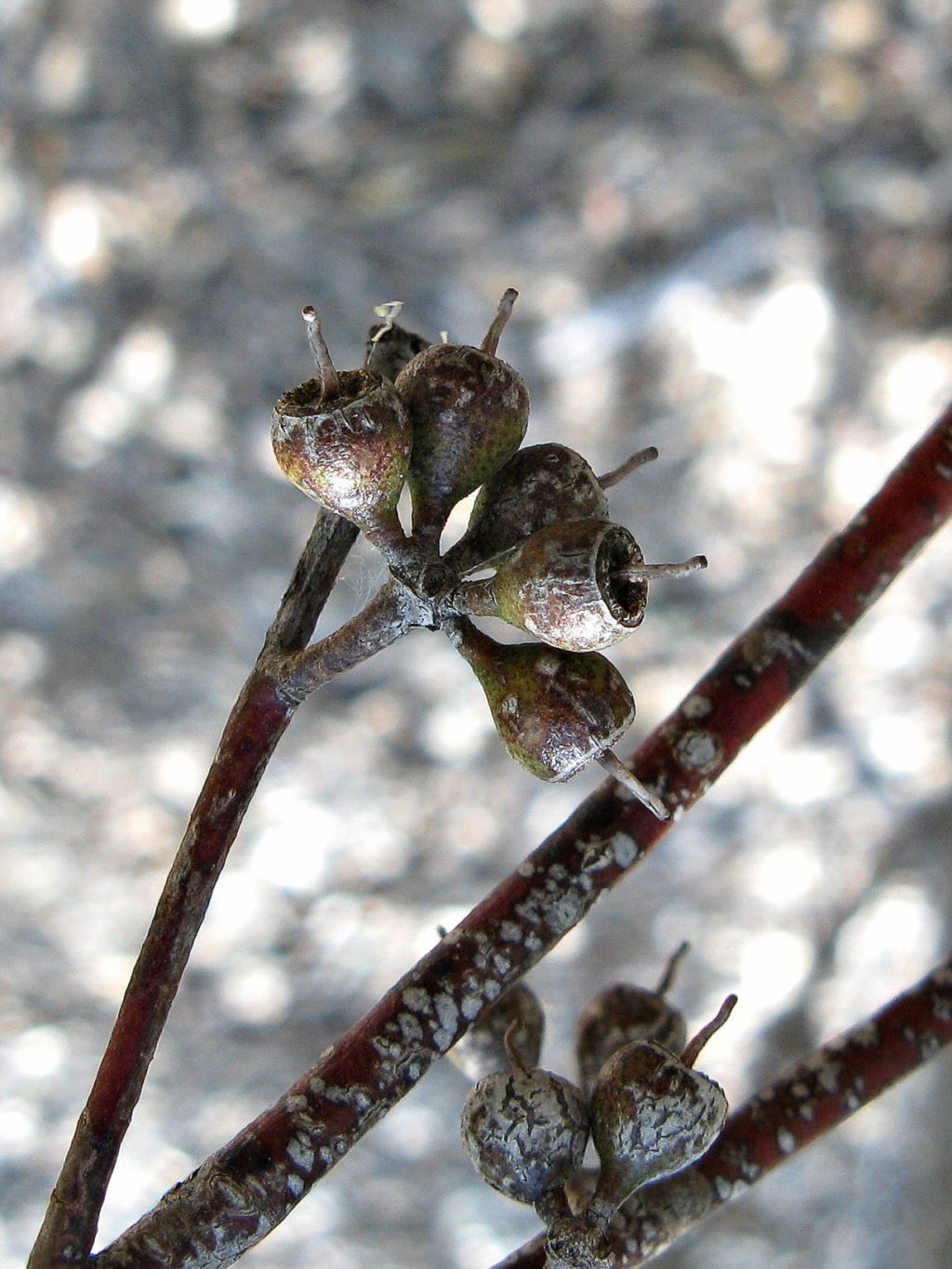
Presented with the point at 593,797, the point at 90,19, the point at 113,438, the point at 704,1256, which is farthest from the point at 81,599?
the point at 704,1256

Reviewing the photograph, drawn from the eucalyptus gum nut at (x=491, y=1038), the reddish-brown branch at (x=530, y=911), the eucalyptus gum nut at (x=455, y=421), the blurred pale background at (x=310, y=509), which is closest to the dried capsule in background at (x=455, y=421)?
the eucalyptus gum nut at (x=455, y=421)

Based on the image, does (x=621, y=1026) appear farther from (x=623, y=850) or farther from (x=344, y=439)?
(x=344, y=439)

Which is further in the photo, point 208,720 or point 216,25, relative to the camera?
point 208,720

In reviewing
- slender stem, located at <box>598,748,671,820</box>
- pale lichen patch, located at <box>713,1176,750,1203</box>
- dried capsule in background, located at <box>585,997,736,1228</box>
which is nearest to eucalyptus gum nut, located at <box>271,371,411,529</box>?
slender stem, located at <box>598,748,671,820</box>

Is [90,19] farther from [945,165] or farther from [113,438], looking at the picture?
[945,165]

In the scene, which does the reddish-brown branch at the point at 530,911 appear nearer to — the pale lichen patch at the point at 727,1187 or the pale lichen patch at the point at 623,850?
the pale lichen patch at the point at 623,850

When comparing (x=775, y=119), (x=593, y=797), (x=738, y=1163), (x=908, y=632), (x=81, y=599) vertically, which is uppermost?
(x=81, y=599)
